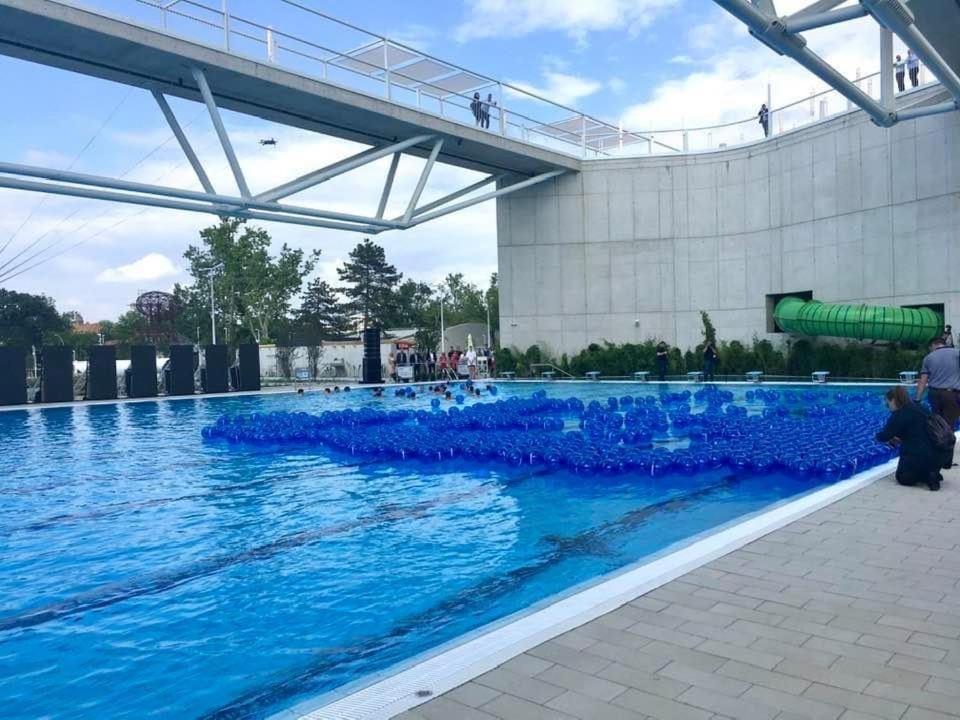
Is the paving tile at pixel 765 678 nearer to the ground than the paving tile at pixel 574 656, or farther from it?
nearer to the ground

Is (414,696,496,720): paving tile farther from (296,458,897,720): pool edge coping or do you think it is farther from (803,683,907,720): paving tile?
(803,683,907,720): paving tile

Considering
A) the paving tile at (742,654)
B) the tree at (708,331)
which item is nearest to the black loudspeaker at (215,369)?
the tree at (708,331)

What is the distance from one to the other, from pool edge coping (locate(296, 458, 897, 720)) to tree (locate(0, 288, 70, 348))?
53775mm

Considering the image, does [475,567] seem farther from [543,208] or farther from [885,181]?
[543,208]

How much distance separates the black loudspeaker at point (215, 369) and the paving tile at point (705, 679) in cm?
2742

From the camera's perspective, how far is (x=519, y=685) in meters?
3.13

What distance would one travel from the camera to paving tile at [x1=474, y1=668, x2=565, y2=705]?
303 centimetres

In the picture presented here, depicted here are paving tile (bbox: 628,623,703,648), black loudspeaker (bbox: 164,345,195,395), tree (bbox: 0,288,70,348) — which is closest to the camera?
paving tile (bbox: 628,623,703,648)

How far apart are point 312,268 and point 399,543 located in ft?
159

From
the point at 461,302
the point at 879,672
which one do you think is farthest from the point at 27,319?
the point at 879,672

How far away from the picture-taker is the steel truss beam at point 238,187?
1631cm

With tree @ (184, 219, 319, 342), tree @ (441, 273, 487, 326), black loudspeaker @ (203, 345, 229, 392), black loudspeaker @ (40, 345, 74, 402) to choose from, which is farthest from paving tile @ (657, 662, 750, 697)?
tree @ (441, 273, 487, 326)

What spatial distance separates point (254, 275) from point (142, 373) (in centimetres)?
2471

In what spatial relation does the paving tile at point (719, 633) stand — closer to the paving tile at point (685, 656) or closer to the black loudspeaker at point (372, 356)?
the paving tile at point (685, 656)
